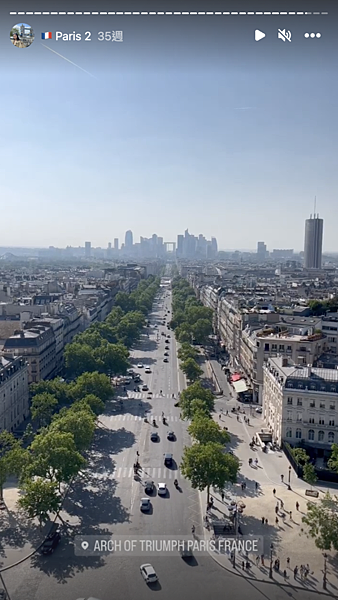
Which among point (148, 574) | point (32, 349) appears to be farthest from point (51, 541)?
point (32, 349)

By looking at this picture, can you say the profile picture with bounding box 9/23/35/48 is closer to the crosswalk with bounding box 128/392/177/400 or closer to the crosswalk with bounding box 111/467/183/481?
the crosswalk with bounding box 111/467/183/481

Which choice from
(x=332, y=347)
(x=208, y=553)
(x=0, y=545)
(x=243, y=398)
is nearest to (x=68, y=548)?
(x=0, y=545)

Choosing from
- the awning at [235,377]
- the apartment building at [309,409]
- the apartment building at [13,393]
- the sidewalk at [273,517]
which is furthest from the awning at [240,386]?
the apartment building at [13,393]

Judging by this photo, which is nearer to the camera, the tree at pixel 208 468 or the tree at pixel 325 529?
the tree at pixel 325 529

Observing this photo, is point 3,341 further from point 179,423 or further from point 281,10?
point 281,10

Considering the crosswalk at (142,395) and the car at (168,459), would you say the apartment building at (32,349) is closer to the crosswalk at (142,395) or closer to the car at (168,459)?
the crosswalk at (142,395)

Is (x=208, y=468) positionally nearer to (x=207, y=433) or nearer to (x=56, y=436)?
(x=207, y=433)
